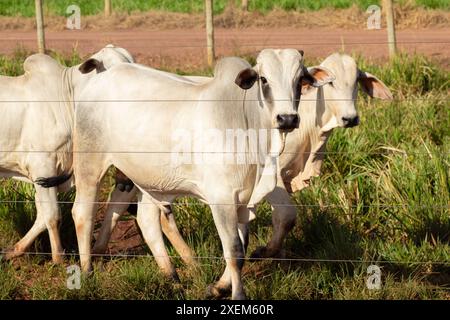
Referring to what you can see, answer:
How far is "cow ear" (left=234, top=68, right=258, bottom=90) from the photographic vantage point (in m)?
6.93

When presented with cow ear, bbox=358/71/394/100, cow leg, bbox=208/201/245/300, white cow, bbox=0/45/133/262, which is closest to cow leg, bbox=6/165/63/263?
white cow, bbox=0/45/133/262

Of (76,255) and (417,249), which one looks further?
(76,255)

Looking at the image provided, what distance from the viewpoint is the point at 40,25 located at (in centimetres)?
1573

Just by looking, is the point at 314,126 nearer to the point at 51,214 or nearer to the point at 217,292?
the point at 217,292

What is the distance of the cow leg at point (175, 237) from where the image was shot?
315 inches

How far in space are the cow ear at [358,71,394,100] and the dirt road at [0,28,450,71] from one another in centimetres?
668

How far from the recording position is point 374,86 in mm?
8508

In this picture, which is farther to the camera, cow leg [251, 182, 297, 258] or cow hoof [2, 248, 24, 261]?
cow hoof [2, 248, 24, 261]

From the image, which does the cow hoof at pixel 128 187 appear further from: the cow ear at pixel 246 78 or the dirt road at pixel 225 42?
the dirt road at pixel 225 42

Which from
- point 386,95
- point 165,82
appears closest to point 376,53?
point 386,95

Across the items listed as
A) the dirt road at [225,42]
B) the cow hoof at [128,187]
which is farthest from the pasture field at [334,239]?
the dirt road at [225,42]

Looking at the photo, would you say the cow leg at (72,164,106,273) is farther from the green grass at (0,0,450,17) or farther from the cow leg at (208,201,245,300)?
the green grass at (0,0,450,17)
